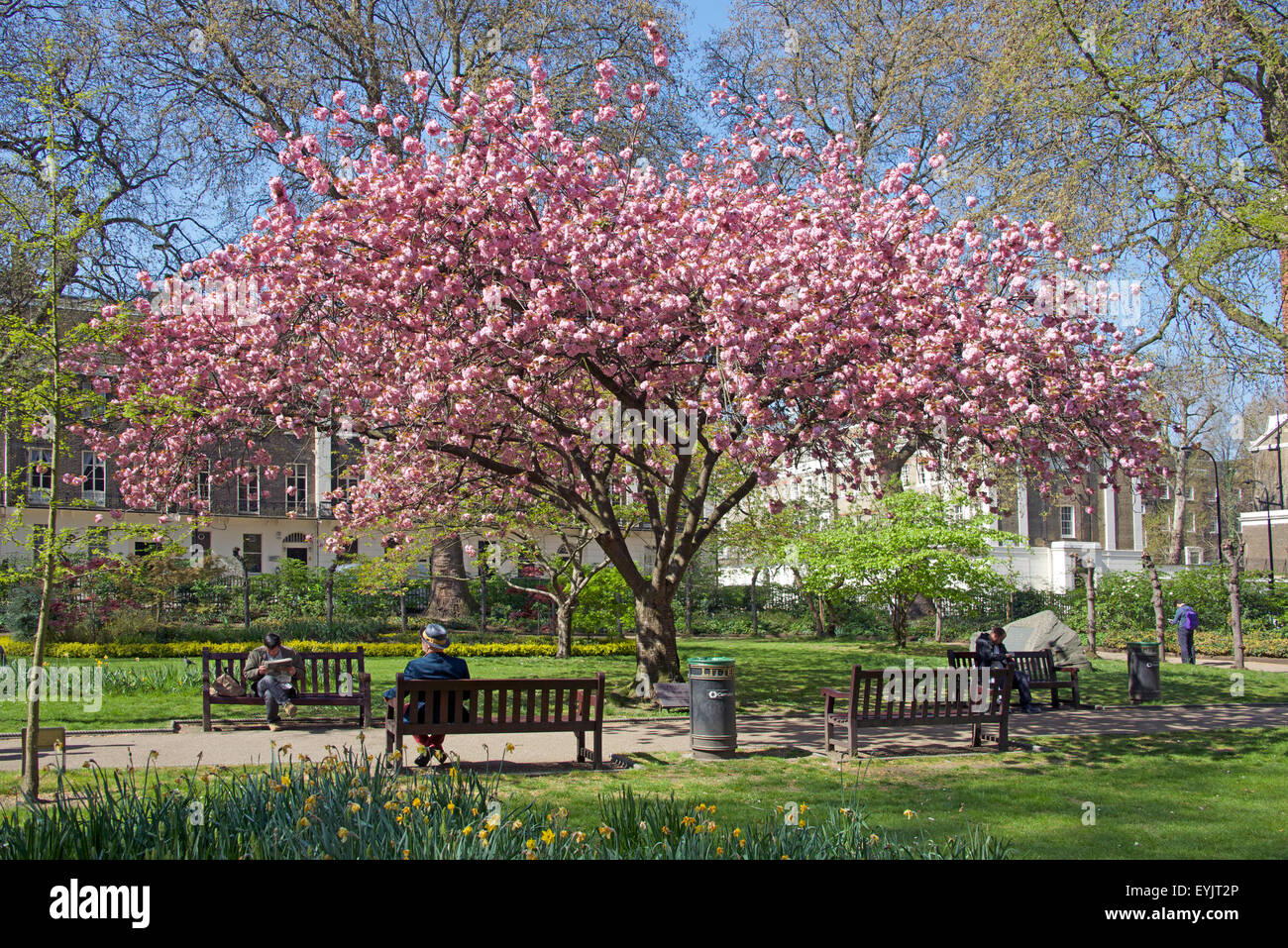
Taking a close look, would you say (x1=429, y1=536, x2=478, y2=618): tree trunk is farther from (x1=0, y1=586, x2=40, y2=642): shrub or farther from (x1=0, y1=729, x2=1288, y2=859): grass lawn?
(x1=0, y1=729, x2=1288, y2=859): grass lawn

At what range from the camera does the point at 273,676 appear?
419 inches

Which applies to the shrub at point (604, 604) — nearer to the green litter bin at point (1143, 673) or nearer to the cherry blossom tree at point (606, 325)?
the cherry blossom tree at point (606, 325)

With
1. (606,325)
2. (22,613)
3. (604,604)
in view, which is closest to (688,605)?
(604,604)

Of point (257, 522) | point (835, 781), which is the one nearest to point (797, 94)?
point (835, 781)

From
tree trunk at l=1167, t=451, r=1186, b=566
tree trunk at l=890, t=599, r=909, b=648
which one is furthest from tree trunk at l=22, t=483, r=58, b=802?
tree trunk at l=1167, t=451, r=1186, b=566

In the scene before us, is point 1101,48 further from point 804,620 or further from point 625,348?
point 804,620

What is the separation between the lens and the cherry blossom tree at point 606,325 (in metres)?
10.3

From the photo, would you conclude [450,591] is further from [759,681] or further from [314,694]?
[314,694]

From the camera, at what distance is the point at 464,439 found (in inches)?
488

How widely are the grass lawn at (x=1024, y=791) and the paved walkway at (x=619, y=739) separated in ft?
1.69

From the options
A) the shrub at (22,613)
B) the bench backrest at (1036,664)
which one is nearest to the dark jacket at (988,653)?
the bench backrest at (1036,664)

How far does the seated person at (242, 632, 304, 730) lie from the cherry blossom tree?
269 centimetres

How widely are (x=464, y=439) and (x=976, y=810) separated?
7.39 metres

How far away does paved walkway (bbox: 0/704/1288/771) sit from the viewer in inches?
341
